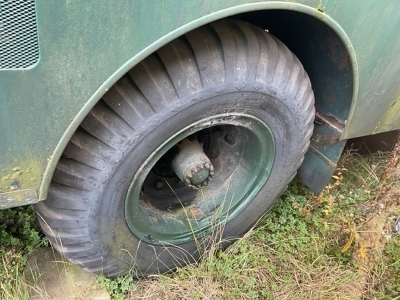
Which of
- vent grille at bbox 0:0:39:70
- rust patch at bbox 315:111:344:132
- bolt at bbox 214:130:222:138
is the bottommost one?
bolt at bbox 214:130:222:138

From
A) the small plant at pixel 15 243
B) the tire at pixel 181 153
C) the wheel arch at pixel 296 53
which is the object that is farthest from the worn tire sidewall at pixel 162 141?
the small plant at pixel 15 243

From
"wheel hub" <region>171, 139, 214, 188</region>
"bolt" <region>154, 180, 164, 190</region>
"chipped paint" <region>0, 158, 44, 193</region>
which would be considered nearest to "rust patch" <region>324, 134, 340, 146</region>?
"wheel hub" <region>171, 139, 214, 188</region>

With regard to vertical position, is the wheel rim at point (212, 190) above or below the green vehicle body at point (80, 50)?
below

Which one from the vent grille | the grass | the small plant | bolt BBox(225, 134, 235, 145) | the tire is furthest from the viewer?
bolt BBox(225, 134, 235, 145)

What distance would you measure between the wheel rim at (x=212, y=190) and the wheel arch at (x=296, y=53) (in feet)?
1.19

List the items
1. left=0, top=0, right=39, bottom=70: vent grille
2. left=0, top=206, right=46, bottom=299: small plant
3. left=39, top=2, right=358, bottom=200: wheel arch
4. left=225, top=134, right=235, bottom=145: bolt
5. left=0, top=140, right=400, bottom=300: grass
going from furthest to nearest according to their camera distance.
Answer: left=225, top=134, right=235, bottom=145: bolt → left=0, top=140, right=400, bottom=300: grass → left=0, top=206, right=46, bottom=299: small plant → left=39, top=2, right=358, bottom=200: wheel arch → left=0, top=0, right=39, bottom=70: vent grille

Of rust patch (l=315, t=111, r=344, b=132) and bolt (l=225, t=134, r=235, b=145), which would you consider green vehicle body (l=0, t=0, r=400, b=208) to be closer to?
rust patch (l=315, t=111, r=344, b=132)

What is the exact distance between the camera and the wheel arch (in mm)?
1344

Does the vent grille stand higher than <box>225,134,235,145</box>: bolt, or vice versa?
the vent grille

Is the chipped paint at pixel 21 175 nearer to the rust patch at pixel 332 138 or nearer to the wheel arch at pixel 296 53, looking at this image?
the wheel arch at pixel 296 53

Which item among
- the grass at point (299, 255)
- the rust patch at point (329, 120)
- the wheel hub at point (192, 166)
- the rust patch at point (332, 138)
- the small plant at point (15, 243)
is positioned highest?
the rust patch at point (329, 120)

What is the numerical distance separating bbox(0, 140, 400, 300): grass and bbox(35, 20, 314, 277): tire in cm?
11

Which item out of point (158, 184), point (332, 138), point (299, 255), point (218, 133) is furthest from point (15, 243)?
point (332, 138)

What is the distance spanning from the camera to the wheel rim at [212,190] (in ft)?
6.83
